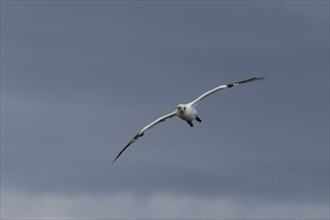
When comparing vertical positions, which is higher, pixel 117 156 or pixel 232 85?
pixel 232 85

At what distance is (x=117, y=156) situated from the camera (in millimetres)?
159250

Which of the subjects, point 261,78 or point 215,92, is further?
point 215,92

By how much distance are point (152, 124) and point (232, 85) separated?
56.4ft

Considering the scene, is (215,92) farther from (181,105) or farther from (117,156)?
(117,156)

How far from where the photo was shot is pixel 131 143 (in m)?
166

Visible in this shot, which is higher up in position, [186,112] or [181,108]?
[181,108]

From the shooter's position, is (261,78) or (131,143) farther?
(131,143)

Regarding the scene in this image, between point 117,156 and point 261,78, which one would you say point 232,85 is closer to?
point 261,78

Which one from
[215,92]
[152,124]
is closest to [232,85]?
[215,92]

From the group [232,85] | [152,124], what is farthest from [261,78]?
[152,124]

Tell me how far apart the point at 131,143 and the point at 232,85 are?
912 inches

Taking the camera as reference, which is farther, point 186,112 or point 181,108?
point 181,108

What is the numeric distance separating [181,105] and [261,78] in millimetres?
15552

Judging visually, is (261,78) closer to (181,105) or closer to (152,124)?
(181,105)
